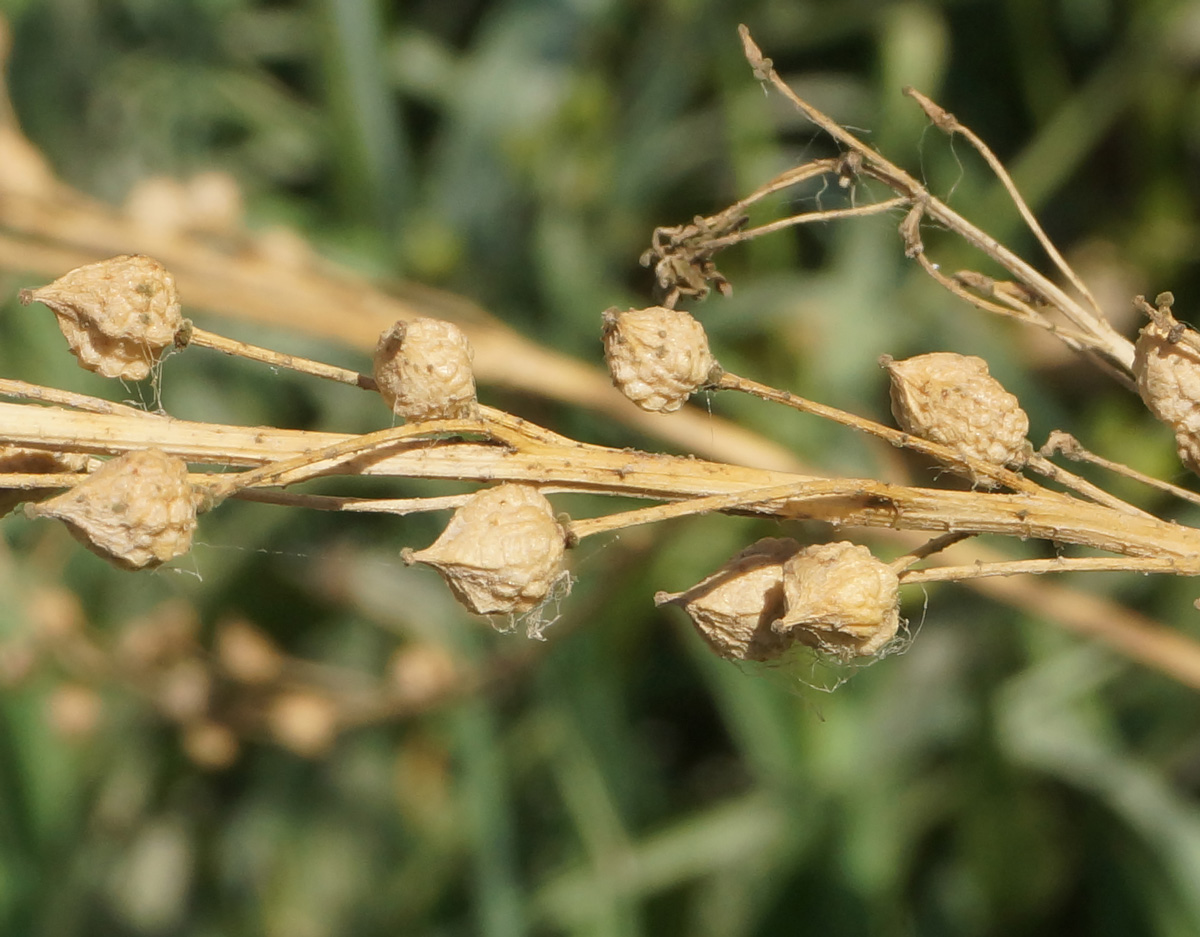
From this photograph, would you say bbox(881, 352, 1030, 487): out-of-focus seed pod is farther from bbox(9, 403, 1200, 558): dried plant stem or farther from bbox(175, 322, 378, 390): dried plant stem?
bbox(175, 322, 378, 390): dried plant stem

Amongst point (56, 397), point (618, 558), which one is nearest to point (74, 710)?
point (618, 558)

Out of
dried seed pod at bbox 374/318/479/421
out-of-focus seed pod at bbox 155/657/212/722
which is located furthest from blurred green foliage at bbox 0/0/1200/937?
dried seed pod at bbox 374/318/479/421

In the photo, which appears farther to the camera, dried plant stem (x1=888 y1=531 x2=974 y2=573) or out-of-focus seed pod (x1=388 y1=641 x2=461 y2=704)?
out-of-focus seed pod (x1=388 y1=641 x2=461 y2=704)

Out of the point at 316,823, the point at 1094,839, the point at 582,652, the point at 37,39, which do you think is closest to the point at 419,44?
the point at 37,39

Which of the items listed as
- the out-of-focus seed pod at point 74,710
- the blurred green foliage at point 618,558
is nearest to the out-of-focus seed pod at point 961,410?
the blurred green foliage at point 618,558

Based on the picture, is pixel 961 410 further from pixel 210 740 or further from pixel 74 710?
pixel 74 710

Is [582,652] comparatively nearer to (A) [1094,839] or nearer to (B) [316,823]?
(B) [316,823]

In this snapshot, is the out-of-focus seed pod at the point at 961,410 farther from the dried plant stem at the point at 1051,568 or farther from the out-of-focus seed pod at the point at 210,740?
the out-of-focus seed pod at the point at 210,740
